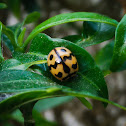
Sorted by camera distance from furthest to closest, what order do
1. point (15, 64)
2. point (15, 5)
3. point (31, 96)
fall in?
point (15, 5), point (15, 64), point (31, 96)

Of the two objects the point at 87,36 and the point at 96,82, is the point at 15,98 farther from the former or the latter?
the point at 87,36

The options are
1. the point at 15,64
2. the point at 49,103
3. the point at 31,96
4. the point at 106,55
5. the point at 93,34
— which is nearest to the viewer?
the point at 31,96

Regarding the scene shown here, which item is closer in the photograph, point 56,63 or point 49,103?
point 56,63

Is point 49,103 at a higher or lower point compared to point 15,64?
lower

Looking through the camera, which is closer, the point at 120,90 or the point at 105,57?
the point at 105,57

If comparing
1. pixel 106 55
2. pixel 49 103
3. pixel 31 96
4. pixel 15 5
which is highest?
pixel 15 5

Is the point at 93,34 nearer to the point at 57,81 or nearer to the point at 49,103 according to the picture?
the point at 57,81

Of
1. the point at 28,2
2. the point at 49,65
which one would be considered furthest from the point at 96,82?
the point at 28,2

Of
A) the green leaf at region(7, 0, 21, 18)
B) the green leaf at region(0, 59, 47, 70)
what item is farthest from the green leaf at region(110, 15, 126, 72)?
the green leaf at region(7, 0, 21, 18)

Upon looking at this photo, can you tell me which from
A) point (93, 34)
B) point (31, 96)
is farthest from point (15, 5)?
point (31, 96)
